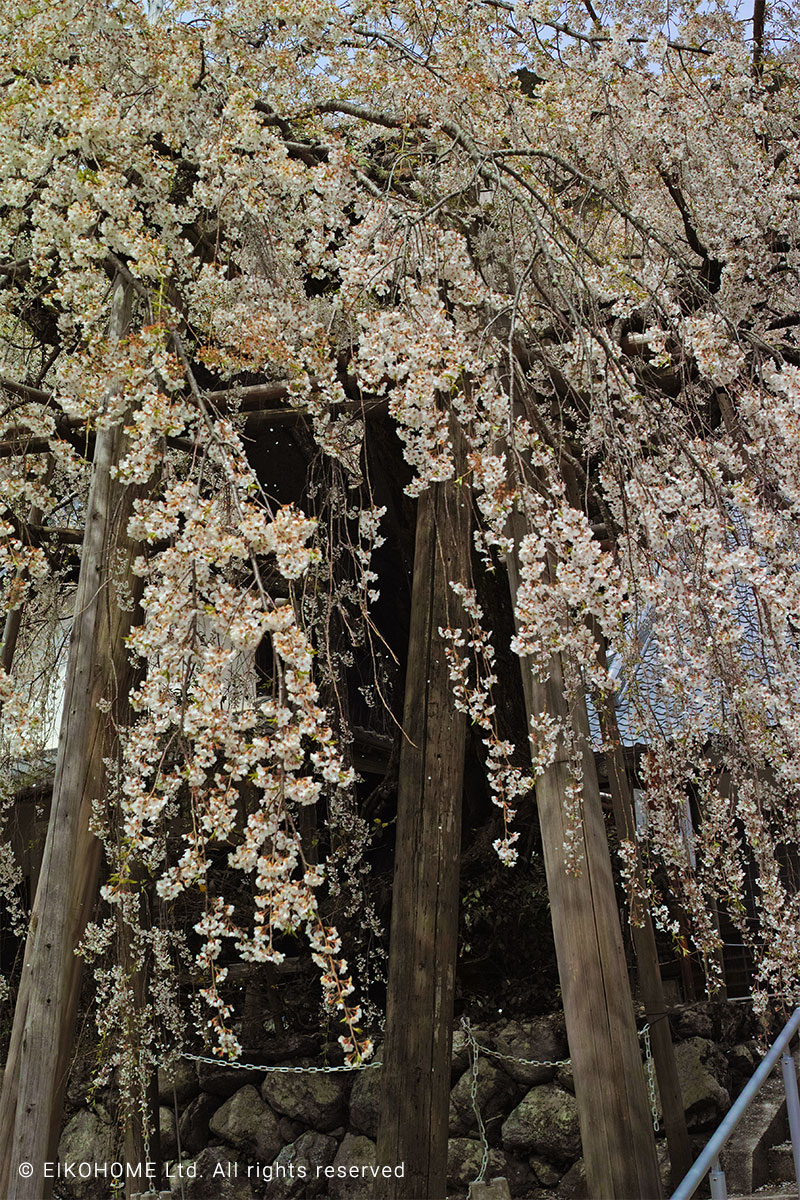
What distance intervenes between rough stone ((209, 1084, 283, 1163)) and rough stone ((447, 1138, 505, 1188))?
1061 millimetres

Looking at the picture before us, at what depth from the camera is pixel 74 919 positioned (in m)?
2.80

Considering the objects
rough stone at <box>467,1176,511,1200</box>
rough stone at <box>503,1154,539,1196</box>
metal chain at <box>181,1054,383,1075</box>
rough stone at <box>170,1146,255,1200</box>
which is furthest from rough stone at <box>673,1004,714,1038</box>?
rough stone at <box>467,1176,511,1200</box>

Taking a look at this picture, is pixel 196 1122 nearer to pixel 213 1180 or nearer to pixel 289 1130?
pixel 213 1180

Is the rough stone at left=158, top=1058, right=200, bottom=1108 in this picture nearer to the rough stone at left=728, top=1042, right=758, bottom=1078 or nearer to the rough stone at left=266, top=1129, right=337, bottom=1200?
the rough stone at left=266, top=1129, right=337, bottom=1200

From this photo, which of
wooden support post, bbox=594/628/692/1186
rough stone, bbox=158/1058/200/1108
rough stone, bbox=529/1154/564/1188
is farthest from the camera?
rough stone, bbox=158/1058/200/1108

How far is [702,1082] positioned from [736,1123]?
3233mm

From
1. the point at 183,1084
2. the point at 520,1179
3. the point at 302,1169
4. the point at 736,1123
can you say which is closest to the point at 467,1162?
the point at 520,1179

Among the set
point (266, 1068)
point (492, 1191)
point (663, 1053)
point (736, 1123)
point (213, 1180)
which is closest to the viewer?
point (736, 1123)

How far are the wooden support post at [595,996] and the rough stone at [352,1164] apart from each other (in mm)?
3063

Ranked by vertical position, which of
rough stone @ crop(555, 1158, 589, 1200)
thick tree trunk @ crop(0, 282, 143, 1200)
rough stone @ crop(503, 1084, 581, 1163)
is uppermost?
thick tree trunk @ crop(0, 282, 143, 1200)

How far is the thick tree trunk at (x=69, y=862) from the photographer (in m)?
2.64

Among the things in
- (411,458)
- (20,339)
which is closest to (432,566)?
(411,458)

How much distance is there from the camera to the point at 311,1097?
5523mm

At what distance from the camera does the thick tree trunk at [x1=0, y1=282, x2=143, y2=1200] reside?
2.64 metres
